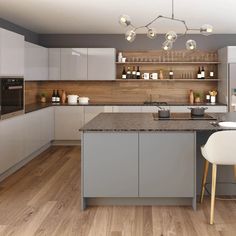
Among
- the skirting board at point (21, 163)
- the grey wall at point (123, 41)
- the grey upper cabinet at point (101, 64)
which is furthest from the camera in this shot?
the grey wall at point (123, 41)

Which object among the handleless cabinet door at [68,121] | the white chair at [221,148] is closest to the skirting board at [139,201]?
→ the white chair at [221,148]

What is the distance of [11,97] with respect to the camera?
5918 millimetres

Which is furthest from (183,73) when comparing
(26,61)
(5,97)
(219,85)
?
(5,97)

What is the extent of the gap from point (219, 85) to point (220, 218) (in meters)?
5.01

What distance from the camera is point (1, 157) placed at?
5.54m

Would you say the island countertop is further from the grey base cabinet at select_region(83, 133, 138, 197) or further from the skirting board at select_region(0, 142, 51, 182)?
the skirting board at select_region(0, 142, 51, 182)

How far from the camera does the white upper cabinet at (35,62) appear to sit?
7.45 metres

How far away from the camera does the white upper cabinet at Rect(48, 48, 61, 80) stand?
8.84 m

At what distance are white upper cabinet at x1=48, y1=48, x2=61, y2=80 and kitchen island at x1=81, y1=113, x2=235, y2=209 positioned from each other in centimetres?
458

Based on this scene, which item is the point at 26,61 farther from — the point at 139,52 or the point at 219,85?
the point at 219,85

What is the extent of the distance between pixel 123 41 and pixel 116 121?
4.34 meters

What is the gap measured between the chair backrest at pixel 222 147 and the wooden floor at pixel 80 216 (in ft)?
1.96

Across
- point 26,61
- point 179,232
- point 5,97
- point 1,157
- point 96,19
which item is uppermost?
point 96,19

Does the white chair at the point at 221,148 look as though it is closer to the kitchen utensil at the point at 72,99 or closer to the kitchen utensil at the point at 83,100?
the kitchen utensil at the point at 83,100
